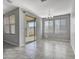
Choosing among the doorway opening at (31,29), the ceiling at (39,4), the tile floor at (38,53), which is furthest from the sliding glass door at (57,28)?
the tile floor at (38,53)

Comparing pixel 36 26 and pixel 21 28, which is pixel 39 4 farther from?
pixel 36 26

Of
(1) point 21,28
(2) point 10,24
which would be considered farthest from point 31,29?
(1) point 21,28

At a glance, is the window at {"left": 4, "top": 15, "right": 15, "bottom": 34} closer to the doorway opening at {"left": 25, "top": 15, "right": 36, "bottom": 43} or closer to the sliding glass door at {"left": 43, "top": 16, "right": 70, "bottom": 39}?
the doorway opening at {"left": 25, "top": 15, "right": 36, "bottom": 43}

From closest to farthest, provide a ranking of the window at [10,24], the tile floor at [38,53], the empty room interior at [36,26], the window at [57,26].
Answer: the tile floor at [38,53] < the empty room interior at [36,26] < the window at [10,24] < the window at [57,26]

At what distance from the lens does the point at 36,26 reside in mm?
9844

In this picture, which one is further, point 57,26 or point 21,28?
point 57,26

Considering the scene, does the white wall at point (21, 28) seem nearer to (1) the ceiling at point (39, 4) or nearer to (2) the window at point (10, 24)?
(1) the ceiling at point (39, 4)

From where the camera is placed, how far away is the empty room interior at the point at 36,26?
6.11m

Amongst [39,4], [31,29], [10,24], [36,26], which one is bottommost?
[31,29]

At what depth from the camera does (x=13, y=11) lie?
741 cm

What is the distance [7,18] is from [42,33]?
495 centimetres

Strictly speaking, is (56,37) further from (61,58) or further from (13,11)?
(61,58)

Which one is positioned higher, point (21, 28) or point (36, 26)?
point (36, 26)

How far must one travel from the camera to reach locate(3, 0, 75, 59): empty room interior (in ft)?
20.0
